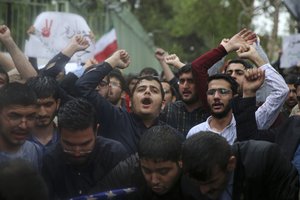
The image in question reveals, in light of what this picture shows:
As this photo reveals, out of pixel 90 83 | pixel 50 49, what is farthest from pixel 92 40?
pixel 90 83

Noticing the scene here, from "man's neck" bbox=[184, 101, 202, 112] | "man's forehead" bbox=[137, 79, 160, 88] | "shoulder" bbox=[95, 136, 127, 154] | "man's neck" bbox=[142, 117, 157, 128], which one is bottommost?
"man's neck" bbox=[142, 117, 157, 128]

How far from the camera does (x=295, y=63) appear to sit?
31.3 ft

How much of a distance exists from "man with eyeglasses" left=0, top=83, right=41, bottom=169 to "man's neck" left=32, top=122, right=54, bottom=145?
0.71m

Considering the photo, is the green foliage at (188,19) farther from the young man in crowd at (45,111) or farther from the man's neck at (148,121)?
the young man in crowd at (45,111)

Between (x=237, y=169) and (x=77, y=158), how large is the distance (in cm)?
104

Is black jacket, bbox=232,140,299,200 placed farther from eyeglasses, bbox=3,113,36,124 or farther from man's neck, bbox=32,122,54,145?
Answer: man's neck, bbox=32,122,54,145

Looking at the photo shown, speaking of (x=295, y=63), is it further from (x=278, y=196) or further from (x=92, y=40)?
(x=278, y=196)

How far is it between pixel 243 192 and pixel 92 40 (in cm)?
474

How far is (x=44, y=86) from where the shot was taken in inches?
200

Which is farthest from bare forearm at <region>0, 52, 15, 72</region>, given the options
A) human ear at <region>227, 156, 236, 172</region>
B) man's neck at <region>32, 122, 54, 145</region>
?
human ear at <region>227, 156, 236, 172</region>

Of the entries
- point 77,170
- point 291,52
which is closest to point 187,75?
point 77,170

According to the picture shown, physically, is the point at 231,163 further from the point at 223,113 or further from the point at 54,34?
the point at 54,34

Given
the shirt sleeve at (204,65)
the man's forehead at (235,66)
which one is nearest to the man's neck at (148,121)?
the shirt sleeve at (204,65)

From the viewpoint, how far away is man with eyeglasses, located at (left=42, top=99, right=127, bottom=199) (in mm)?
4188
